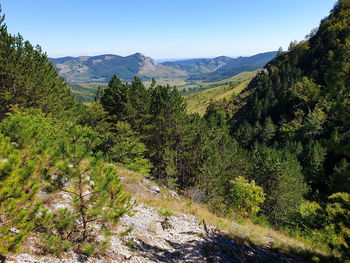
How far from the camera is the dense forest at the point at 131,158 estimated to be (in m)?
5.04

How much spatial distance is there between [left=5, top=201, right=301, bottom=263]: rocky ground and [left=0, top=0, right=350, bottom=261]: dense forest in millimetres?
768

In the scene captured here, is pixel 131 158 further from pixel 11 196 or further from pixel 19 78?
pixel 11 196

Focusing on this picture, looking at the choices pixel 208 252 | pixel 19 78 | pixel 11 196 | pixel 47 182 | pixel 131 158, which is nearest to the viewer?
pixel 11 196

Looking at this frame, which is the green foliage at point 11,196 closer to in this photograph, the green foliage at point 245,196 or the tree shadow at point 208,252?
the tree shadow at point 208,252

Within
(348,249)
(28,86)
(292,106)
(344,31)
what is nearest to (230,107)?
(292,106)

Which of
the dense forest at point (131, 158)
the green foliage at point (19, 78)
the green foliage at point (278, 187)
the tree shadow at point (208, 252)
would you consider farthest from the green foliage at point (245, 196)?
the green foliage at point (19, 78)

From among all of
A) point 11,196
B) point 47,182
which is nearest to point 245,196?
point 47,182

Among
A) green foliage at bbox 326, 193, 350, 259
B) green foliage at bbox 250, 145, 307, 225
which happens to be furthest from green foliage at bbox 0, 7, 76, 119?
green foliage at bbox 250, 145, 307, 225

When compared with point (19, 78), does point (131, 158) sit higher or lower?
lower

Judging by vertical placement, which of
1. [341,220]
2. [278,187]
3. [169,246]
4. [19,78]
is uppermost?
[19,78]

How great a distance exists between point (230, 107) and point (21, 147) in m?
128

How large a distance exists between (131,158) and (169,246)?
16501 mm

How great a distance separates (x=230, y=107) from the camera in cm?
12519

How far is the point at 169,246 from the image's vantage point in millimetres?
7750
